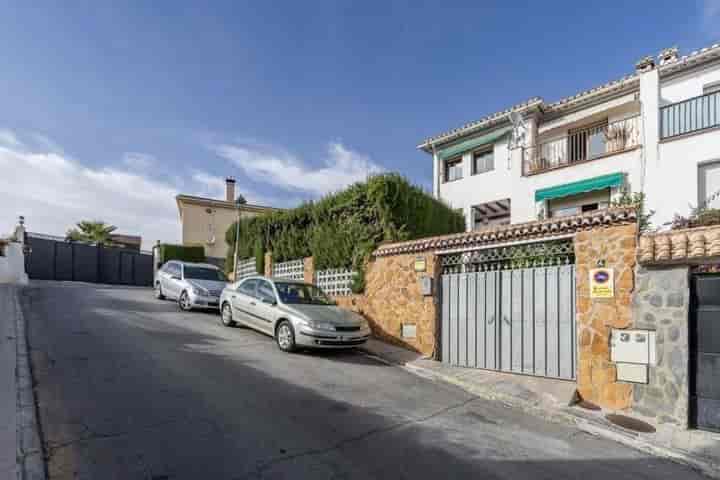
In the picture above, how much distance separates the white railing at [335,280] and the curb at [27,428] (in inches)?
282

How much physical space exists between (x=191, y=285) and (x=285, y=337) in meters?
5.98

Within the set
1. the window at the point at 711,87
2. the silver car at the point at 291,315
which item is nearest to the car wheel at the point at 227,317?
the silver car at the point at 291,315

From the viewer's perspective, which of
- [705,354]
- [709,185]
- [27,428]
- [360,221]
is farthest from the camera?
[709,185]

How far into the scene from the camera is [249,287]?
33.6 ft

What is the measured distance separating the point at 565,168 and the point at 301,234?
9803 millimetres

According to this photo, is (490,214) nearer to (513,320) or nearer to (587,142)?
(587,142)

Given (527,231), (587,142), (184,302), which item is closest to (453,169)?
(587,142)

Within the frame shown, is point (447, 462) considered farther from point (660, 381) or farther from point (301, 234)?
point (301, 234)

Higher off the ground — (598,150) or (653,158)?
(598,150)

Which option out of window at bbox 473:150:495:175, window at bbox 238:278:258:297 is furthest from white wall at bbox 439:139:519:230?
window at bbox 238:278:258:297

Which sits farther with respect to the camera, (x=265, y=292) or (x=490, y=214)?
(x=490, y=214)

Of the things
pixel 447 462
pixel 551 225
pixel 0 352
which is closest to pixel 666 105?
pixel 551 225

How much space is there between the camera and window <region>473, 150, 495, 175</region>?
57.0ft

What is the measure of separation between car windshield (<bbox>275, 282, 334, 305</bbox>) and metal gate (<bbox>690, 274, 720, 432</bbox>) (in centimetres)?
677
